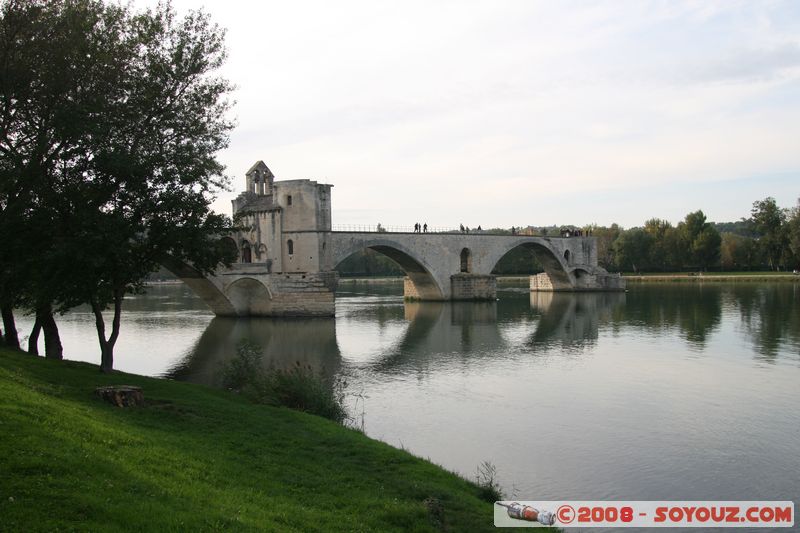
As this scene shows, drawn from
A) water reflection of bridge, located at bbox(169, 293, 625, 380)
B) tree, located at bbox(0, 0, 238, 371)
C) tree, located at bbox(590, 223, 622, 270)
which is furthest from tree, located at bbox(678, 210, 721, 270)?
tree, located at bbox(0, 0, 238, 371)

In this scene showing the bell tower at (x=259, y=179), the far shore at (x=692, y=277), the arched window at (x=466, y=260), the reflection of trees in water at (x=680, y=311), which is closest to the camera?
the reflection of trees in water at (x=680, y=311)

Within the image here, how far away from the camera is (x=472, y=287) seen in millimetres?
56906

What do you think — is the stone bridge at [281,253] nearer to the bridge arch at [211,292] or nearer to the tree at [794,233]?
the bridge arch at [211,292]

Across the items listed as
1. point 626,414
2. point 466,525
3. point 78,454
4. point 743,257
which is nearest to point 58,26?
point 78,454

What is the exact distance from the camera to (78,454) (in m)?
7.50

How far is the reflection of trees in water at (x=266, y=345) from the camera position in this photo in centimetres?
2408

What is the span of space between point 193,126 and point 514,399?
10906 mm

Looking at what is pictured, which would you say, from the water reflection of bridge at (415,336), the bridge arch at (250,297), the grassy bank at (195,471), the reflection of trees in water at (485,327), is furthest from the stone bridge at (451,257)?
the grassy bank at (195,471)

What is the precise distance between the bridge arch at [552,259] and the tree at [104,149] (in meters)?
49.4

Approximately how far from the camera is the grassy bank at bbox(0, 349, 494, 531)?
6.31m

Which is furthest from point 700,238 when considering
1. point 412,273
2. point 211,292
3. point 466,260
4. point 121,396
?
point 121,396

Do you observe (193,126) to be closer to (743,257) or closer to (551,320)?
(551,320)

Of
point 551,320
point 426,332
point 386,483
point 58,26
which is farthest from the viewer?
point 551,320

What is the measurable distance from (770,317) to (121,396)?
35.9 meters
